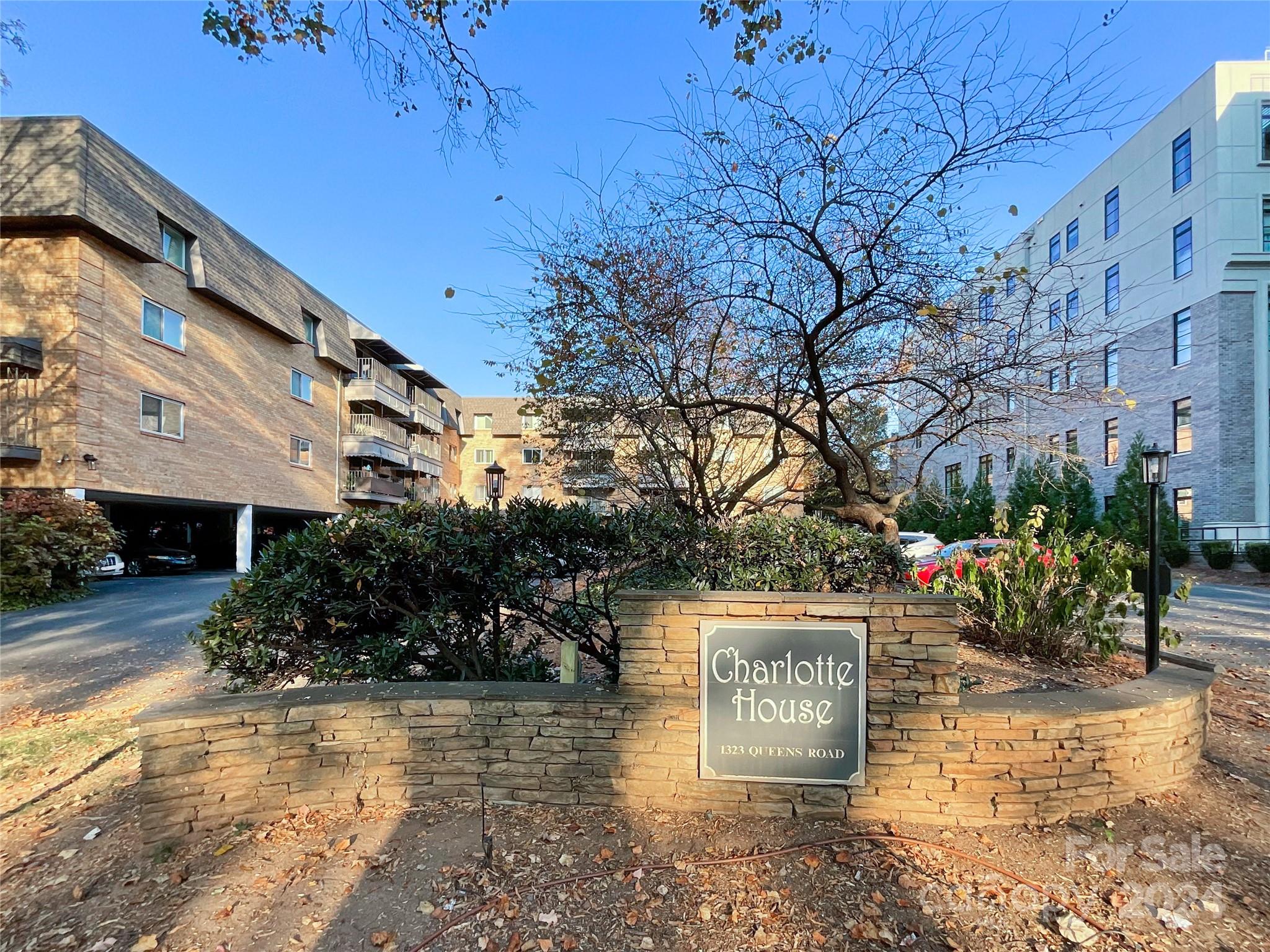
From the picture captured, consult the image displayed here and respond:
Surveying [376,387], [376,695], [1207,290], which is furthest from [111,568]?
[1207,290]

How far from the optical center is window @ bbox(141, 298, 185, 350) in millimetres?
15953

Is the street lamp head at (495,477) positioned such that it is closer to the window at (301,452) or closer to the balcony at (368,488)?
the window at (301,452)

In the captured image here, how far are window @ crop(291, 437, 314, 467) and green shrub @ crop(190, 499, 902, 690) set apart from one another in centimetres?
2205

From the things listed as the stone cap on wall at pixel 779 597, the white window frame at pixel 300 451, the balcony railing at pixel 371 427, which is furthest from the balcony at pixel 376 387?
the stone cap on wall at pixel 779 597

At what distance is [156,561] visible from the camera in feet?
62.4

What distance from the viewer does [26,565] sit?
10.9 meters

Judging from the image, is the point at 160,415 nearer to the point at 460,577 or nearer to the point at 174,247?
the point at 174,247

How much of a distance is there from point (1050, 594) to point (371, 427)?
1152 inches

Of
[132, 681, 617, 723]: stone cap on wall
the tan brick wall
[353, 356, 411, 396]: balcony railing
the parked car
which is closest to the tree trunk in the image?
[132, 681, 617, 723]: stone cap on wall

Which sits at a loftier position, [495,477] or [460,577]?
[495,477]

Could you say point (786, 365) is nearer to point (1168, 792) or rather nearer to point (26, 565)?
point (1168, 792)

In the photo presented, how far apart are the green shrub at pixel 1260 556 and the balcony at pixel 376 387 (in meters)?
34.1

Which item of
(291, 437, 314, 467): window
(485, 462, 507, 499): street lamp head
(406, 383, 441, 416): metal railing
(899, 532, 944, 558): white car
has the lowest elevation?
(899, 532, 944, 558): white car

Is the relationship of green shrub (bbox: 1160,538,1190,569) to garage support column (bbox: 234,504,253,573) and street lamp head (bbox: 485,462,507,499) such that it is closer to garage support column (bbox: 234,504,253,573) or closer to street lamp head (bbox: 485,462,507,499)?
street lamp head (bbox: 485,462,507,499)
